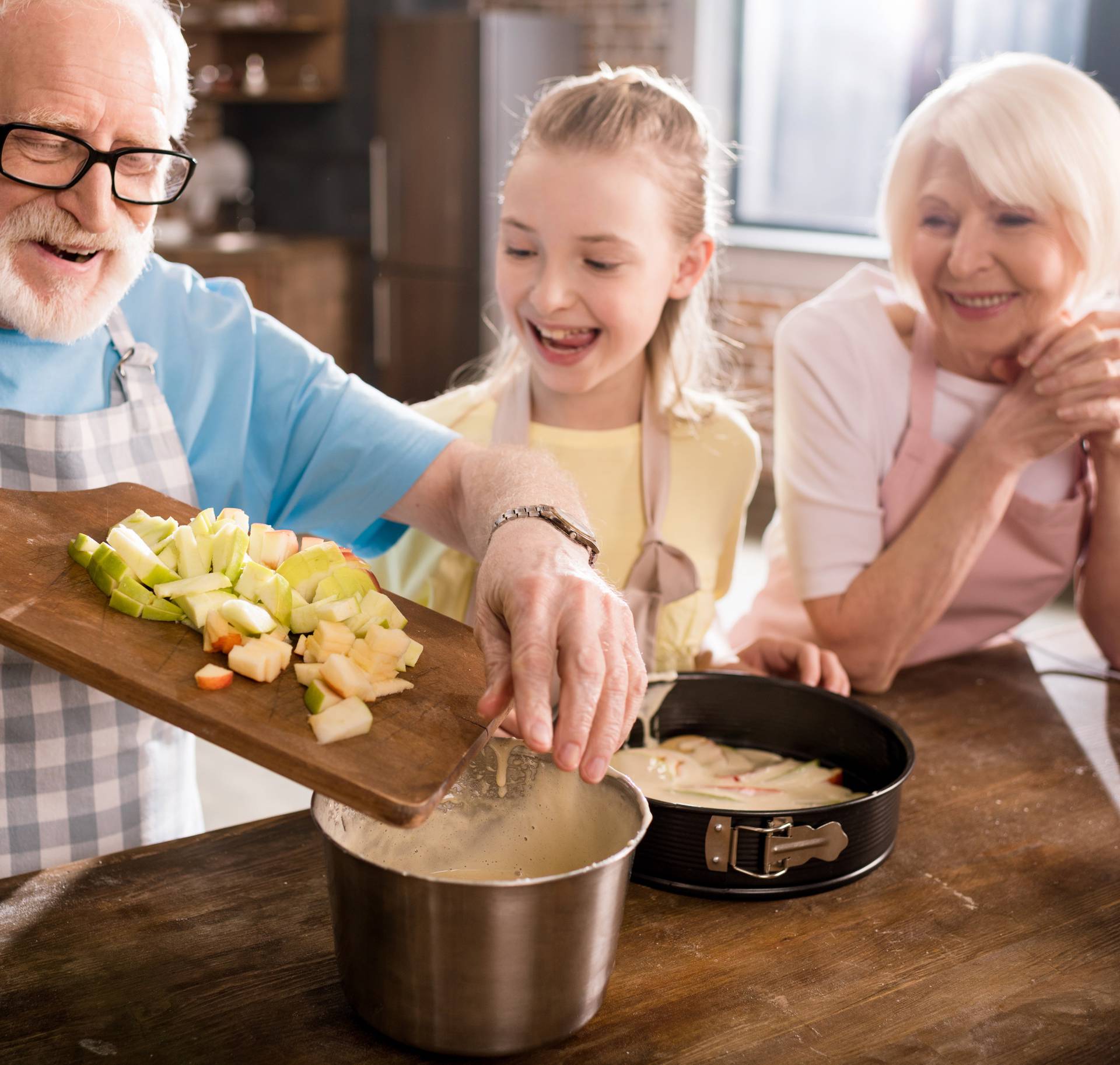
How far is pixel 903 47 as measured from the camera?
5051 mm

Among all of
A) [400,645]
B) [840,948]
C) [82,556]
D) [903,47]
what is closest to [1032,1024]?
[840,948]

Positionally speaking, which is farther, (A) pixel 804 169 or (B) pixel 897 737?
(A) pixel 804 169

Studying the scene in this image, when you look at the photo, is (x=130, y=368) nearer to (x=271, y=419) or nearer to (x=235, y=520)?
(x=271, y=419)

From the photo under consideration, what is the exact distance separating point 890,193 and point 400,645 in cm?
117

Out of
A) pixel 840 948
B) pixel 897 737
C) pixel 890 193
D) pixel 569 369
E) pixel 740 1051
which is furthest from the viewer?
pixel 890 193

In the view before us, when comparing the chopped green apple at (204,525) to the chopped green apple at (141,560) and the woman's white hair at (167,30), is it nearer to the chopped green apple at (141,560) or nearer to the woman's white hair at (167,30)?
the chopped green apple at (141,560)

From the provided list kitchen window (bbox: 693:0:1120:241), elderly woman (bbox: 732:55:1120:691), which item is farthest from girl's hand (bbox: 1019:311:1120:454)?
kitchen window (bbox: 693:0:1120:241)

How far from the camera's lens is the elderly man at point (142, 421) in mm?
1195

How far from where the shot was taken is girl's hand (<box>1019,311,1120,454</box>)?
1.64 metres

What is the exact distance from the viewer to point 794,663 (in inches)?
62.2

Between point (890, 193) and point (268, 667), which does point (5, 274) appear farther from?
point (890, 193)

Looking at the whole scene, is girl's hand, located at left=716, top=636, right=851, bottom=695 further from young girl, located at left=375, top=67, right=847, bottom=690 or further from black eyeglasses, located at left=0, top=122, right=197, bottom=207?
black eyeglasses, located at left=0, top=122, right=197, bottom=207

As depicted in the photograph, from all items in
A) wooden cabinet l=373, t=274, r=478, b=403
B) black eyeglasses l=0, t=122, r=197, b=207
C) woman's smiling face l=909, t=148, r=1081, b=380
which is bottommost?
wooden cabinet l=373, t=274, r=478, b=403

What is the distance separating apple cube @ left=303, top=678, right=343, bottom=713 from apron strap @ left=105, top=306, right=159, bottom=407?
596 mm
